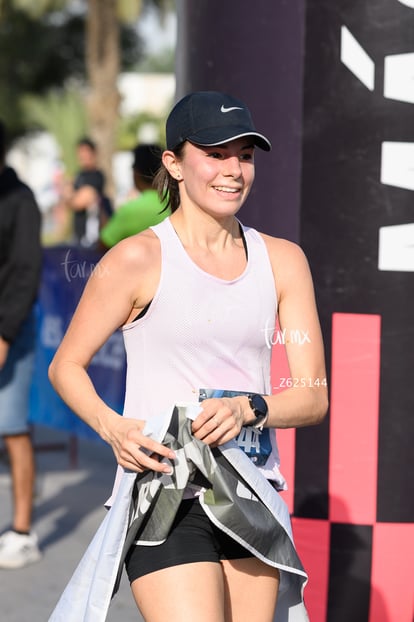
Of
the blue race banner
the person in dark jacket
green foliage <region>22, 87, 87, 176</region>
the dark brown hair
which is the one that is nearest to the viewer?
the dark brown hair

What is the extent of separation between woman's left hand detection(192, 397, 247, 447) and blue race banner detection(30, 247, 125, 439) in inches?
169

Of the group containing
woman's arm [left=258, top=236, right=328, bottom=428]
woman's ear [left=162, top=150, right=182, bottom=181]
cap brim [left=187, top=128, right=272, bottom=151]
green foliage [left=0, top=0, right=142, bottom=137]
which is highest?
green foliage [left=0, top=0, right=142, bottom=137]

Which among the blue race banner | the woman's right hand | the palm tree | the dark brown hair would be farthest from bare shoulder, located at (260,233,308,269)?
the palm tree

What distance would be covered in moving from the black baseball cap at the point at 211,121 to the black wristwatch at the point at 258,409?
0.58 metres

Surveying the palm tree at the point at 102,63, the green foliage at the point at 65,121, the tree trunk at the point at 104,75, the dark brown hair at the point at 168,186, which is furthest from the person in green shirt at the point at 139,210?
the green foliage at the point at 65,121

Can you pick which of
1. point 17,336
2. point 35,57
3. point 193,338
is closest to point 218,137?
point 193,338

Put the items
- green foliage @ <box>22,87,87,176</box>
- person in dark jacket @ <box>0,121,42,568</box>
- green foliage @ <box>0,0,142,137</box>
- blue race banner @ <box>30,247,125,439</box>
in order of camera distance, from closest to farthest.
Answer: person in dark jacket @ <box>0,121,42,568</box>, blue race banner @ <box>30,247,125,439</box>, green foliage @ <box>22,87,87,176</box>, green foliage @ <box>0,0,142,137</box>

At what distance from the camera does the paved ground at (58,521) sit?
4.92 m

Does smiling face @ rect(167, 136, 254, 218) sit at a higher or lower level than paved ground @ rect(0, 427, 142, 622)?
higher

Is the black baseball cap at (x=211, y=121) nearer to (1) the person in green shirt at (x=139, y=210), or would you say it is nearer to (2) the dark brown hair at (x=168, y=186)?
(2) the dark brown hair at (x=168, y=186)

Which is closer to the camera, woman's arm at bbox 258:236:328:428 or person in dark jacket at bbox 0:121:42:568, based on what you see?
woman's arm at bbox 258:236:328:428

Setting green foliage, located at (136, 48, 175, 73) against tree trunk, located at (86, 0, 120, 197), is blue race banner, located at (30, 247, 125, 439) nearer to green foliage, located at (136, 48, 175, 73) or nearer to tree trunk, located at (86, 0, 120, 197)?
tree trunk, located at (86, 0, 120, 197)

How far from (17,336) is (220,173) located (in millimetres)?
3044

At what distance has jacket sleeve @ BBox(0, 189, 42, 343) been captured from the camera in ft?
A: 18.1
